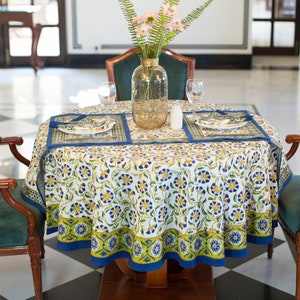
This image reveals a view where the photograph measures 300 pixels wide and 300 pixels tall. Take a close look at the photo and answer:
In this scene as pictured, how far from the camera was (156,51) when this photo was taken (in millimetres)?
2035

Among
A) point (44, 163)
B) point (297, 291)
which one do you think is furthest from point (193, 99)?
point (297, 291)

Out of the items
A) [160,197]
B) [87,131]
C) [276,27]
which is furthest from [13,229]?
[276,27]

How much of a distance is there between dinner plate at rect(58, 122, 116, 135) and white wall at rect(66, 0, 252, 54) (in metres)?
5.10

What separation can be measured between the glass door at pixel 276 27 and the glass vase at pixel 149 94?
20.1 ft

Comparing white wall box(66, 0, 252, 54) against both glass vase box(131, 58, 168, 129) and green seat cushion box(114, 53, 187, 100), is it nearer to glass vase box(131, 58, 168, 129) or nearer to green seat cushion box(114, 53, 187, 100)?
green seat cushion box(114, 53, 187, 100)

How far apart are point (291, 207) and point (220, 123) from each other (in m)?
0.37

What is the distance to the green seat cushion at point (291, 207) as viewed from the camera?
2.06 meters

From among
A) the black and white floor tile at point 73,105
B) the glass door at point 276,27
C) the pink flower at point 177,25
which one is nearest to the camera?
the pink flower at point 177,25

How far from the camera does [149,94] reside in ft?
6.89

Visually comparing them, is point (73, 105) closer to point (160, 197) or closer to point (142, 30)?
point (142, 30)

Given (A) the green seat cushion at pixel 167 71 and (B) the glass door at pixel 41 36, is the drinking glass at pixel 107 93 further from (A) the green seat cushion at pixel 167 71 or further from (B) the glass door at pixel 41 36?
(B) the glass door at pixel 41 36

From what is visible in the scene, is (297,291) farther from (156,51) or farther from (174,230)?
(156,51)

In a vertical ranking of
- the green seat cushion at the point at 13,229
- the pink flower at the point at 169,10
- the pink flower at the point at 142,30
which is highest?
the pink flower at the point at 169,10

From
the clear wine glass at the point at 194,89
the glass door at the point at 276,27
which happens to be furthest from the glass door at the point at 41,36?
the clear wine glass at the point at 194,89
